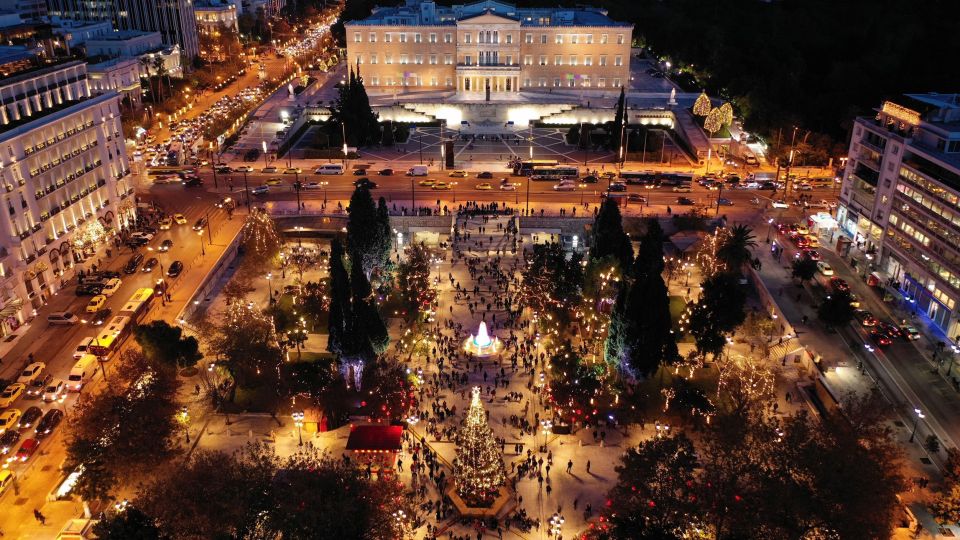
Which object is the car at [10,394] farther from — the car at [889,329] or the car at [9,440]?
the car at [889,329]

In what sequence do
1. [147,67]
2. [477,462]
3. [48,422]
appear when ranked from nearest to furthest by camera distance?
[477,462] < [48,422] < [147,67]

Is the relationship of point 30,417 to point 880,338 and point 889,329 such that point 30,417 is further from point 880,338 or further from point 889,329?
point 889,329

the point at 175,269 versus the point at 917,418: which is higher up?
the point at 175,269

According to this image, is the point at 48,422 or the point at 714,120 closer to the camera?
the point at 48,422

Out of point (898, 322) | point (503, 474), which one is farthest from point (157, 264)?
point (898, 322)

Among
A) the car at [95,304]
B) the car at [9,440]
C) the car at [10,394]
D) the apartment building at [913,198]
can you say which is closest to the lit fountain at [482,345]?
the car at [9,440]

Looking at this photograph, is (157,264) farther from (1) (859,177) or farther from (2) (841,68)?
(2) (841,68)

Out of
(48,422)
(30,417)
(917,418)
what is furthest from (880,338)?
(30,417)
